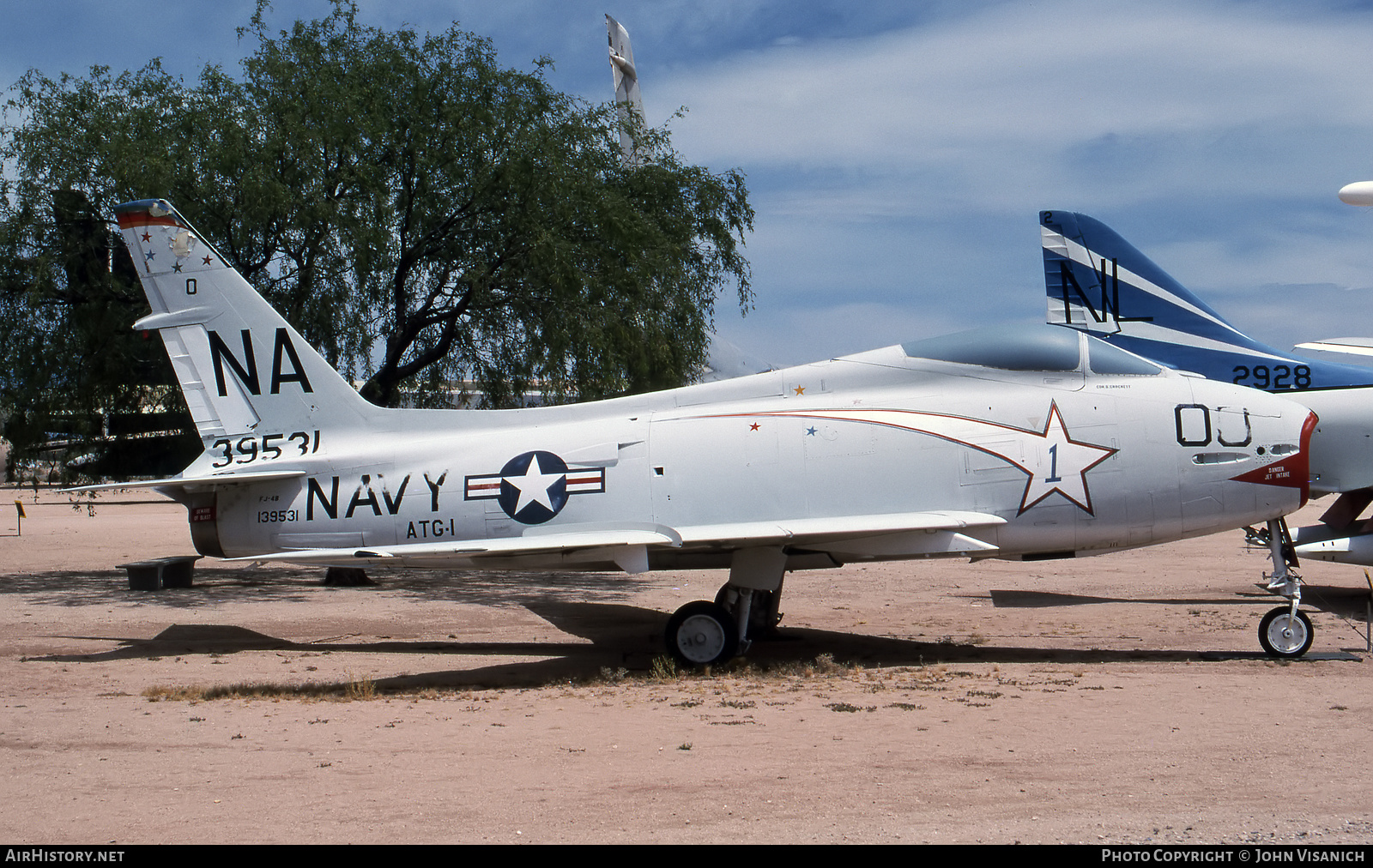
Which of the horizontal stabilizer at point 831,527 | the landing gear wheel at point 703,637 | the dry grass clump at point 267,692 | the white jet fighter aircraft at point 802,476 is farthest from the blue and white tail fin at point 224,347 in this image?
the horizontal stabilizer at point 831,527

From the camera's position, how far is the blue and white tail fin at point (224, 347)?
512 inches

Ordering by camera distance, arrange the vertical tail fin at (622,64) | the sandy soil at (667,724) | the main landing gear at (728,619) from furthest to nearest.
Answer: the vertical tail fin at (622,64) → the main landing gear at (728,619) → the sandy soil at (667,724)

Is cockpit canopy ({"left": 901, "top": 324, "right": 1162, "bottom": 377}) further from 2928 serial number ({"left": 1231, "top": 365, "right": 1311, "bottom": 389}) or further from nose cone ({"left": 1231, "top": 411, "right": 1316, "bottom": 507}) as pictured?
2928 serial number ({"left": 1231, "top": 365, "right": 1311, "bottom": 389})

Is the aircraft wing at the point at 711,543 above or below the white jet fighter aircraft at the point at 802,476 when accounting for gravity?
below

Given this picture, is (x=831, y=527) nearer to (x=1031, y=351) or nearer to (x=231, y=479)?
(x=1031, y=351)

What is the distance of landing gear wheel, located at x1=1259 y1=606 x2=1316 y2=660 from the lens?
37.1ft

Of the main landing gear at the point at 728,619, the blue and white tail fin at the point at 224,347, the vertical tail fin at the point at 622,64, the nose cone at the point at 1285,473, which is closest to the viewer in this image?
the nose cone at the point at 1285,473

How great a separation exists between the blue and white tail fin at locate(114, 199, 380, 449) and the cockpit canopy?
695 centimetres

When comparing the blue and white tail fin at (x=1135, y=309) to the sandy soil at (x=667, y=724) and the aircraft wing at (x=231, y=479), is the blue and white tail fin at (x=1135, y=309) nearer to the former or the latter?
the sandy soil at (x=667, y=724)

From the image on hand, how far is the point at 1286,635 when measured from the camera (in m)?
11.3

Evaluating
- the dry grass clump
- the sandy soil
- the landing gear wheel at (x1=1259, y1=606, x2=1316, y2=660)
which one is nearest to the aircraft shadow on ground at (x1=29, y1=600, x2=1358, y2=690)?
the sandy soil

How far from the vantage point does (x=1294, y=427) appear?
11383 mm

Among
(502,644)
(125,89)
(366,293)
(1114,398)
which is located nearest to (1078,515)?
(1114,398)

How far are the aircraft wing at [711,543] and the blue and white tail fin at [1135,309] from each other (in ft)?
20.6
